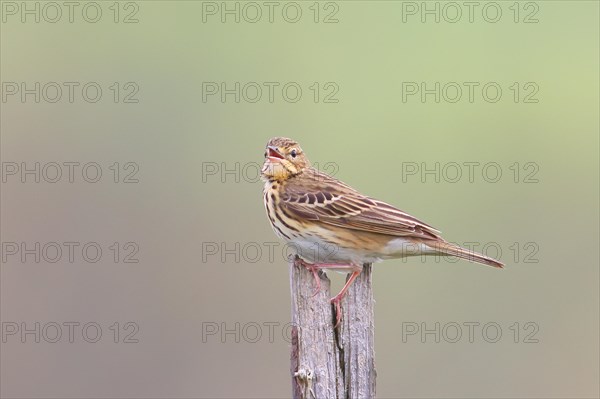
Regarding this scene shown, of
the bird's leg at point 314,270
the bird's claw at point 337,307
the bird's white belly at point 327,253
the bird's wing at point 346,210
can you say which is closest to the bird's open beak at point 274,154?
the bird's wing at point 346,210

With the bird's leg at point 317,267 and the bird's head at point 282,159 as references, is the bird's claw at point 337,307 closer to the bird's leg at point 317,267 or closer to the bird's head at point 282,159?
the bird's leg at point 317,267

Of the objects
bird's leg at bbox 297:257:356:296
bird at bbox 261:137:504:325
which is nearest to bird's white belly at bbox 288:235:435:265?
bird at bbox 261:137:504:325

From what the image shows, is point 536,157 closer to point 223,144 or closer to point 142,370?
point 223,144

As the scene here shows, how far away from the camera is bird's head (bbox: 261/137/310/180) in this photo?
9922 mm

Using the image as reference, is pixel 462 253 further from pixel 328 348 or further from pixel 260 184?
pixel 260 184

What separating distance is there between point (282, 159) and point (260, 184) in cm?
605

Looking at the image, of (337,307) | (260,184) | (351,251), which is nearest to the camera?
(337,307)

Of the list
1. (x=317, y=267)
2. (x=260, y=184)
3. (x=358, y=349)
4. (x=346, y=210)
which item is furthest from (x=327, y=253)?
(x=260, y=184)

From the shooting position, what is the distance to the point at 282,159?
995 centimetres

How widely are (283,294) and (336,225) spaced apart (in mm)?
5654

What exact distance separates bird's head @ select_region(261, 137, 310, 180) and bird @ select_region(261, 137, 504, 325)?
251mm

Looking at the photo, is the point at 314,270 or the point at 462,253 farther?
the point at 462,253

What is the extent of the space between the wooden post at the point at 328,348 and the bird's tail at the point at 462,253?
4.86ft

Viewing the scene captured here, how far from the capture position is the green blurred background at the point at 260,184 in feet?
45.8
